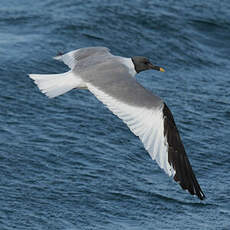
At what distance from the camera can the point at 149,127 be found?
655cm

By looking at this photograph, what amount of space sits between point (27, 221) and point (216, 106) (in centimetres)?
413

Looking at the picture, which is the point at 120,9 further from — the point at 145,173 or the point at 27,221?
the point at 27,221

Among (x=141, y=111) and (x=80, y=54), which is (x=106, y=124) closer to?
(x=80, y=54)

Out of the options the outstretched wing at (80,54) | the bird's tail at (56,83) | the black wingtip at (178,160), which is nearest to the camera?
the black wingtip at (178,160)

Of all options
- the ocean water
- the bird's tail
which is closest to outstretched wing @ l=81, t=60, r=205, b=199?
the bird's tail

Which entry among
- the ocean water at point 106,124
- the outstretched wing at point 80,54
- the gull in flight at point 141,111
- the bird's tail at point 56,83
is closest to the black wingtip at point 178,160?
the gull in flight at point 141,111

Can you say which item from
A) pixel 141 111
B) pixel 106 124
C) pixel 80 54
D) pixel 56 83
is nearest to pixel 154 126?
pixel 141 111

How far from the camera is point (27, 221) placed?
7586mm

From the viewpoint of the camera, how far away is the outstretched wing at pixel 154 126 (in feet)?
21.3

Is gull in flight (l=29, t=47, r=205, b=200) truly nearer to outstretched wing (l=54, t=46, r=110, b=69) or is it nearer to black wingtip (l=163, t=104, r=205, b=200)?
black wingtip (l=163, t=104, r=205, b=200)

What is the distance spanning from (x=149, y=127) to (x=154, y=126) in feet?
0.17

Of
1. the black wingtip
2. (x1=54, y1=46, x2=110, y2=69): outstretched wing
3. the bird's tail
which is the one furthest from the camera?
(x1=54, y1=46, x2=110, y2=69): outstretched wing

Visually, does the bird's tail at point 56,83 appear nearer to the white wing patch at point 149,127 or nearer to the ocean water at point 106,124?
the white wing patch at point 149,127

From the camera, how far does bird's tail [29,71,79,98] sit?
6.62 m
